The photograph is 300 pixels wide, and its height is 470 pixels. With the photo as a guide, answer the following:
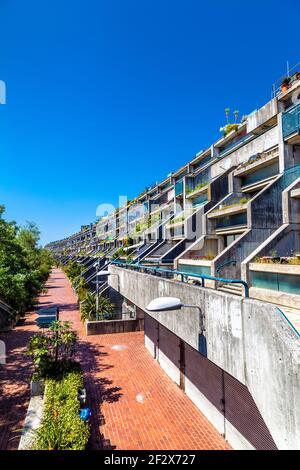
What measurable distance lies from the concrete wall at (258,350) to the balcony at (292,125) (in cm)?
999

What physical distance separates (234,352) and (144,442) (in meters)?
5.93

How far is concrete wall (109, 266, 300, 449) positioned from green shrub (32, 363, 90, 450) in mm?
4021

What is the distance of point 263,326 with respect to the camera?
4.69 m

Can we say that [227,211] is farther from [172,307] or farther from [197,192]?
[172,307]

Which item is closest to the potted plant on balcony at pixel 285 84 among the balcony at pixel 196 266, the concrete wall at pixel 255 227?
the concrete wall at pixel 255 227

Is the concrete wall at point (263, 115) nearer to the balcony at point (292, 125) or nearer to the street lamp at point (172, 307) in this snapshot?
the balcony at point (292, 125)

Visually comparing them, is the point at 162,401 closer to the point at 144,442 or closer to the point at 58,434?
the point at 144,442

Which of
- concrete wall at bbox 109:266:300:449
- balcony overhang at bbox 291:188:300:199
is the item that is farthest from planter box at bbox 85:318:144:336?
balcony overhang at bbox 291:188:300:199

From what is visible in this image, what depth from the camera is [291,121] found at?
519 inches

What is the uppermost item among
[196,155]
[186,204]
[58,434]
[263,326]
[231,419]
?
[196,155]

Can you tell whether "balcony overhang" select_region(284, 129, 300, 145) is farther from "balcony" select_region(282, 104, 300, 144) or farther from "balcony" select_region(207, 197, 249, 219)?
"balcony" select_region(207, 197, 249, 219)

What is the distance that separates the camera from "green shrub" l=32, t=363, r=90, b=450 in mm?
7059

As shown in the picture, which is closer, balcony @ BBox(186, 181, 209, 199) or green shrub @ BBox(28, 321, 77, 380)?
green shrub @ BBox(28, 321, 77, 380)
